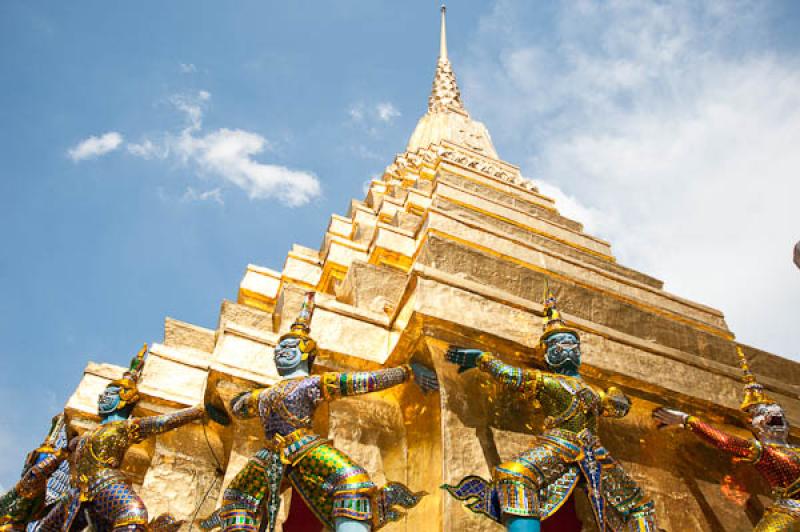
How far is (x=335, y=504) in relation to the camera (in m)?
4.38

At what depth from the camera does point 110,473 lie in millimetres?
5121

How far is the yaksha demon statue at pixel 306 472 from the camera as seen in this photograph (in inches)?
174

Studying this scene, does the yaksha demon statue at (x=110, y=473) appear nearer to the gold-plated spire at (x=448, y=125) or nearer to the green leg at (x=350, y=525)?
the green leg at (x=350, y=525)

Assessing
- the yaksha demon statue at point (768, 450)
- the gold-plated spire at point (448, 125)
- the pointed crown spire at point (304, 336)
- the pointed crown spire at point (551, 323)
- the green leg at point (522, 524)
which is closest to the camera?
the green leg at point (522, 524)

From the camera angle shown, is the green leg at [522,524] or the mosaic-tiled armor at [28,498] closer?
the green leg at [522,524]

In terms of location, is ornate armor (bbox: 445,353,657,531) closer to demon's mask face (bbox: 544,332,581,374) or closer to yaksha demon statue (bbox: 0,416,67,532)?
demon's mask face (bbox: 544,332,581,374)

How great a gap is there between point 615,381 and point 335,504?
2845 millimetres

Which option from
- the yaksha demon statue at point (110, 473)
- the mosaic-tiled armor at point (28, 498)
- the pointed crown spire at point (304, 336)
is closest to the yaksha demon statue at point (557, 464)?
the pointed crown spire at point (304, 336)

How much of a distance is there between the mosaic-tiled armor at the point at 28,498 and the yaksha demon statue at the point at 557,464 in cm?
386

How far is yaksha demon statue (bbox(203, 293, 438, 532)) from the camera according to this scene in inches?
174

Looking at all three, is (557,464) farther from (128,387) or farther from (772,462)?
(128,387)

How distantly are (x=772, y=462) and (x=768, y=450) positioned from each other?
10 centimetres

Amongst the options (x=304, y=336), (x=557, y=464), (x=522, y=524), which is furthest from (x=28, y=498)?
(x=557, y=464)

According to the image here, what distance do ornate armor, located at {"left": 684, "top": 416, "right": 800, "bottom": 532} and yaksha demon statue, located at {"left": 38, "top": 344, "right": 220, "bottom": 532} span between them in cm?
425
